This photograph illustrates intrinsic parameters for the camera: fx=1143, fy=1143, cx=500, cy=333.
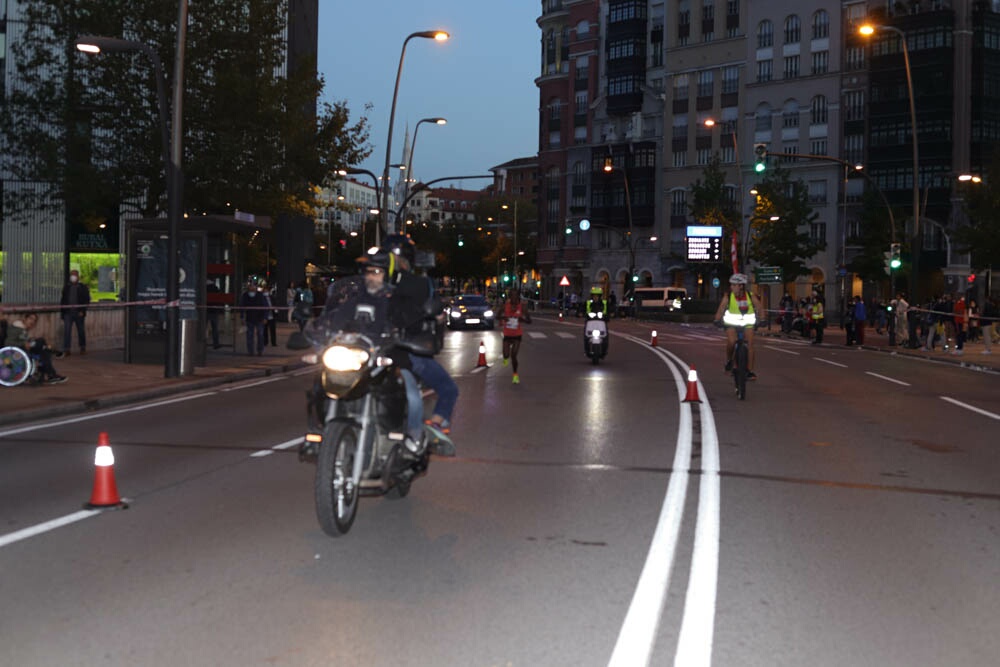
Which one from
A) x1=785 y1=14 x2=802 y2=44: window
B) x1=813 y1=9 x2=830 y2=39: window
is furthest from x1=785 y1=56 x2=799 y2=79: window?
x1=813 y1=9 x2=830 y2=39: window

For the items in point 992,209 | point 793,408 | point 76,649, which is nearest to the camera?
point 76,649

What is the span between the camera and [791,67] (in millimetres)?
79250

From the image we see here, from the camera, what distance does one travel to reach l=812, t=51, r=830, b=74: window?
252 feet

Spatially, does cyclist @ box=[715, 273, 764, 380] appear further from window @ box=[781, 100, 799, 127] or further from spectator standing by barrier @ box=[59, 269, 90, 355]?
window @ box=[781, 100, 799, 127]

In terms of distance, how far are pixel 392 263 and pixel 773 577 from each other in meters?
3.22

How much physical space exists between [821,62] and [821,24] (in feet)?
8.31

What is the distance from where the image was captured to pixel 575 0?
10506 centimetres

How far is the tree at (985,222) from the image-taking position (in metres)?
47.5

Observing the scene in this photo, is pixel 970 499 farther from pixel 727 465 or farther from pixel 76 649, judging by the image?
pixel 76 649

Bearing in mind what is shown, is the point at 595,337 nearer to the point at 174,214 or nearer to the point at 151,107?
the point at 174,214

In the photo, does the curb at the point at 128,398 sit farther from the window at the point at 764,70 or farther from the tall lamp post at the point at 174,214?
the window at the point at 764,70

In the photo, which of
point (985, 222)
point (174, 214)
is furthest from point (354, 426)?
point (985, 222)

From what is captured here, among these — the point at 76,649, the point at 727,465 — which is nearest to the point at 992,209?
the point at 727,465

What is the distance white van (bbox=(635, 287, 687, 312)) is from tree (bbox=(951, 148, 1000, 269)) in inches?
985
